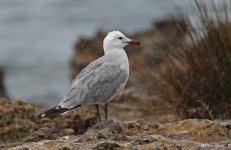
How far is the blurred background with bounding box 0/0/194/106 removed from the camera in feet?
60.2

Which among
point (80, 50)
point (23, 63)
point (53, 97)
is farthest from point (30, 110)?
point (23, 63)

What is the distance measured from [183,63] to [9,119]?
1925 millimetres

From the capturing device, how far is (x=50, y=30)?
72.8 ft

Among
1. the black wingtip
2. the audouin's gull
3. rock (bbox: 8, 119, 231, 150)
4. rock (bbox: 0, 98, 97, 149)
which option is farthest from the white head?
rock (bbox: 8, 119, 231, 150)

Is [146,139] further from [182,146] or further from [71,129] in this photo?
[71,129]

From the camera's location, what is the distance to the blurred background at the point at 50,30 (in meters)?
18.3

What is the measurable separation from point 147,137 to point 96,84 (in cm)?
147

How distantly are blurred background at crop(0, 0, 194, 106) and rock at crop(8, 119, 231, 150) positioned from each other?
1167 centimetres

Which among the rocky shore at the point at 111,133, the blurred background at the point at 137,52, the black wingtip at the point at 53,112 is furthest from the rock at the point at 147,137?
the blurred background at the point at 137,52

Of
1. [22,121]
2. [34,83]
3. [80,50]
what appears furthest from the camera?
[34,83]

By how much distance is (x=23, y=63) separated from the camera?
65.1 ft

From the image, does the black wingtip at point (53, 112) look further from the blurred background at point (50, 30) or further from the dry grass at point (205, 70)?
the blurred background at point (50, 30)

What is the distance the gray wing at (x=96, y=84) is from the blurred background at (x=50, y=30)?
10.7 metres

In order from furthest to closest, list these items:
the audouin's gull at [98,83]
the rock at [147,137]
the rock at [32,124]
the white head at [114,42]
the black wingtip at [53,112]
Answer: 1. the white head at [114,42]
2. the rock at [32,124]
3. the audouin's gull at [98,83]
4. the black wingtip at [53,112]
5. the rock at [147,137]
